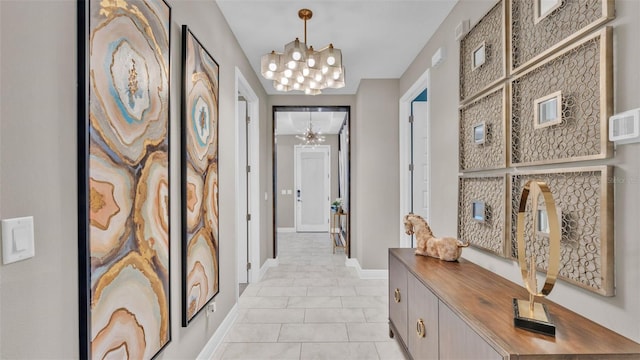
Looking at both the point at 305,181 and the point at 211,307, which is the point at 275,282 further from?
the point at 305,181

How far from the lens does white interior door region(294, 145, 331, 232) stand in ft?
26.7

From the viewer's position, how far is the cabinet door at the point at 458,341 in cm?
109

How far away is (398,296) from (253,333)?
129 cm

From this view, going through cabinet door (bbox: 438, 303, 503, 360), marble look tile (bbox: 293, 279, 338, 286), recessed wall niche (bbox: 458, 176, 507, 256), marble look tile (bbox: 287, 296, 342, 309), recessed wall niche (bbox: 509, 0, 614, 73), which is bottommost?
marble look tile (bbox: 293, 279, 338, 286)

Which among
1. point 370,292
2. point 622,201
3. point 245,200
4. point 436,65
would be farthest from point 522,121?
point 245,200

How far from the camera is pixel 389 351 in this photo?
230cm

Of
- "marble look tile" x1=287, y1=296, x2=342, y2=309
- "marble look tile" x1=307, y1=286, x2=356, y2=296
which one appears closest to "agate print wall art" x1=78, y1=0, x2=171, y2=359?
"marble look tile" x1=287, y1=296, x2=342, y2=309

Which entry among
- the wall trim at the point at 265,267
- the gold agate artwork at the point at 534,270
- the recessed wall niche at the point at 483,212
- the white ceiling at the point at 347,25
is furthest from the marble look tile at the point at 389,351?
the white ceiling at the point at 347,25

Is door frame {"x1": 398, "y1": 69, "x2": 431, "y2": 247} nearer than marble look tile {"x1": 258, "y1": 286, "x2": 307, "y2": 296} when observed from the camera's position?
No

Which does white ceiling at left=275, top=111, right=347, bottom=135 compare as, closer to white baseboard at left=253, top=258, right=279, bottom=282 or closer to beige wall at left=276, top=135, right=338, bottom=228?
beige wall at left=276, top=135, right=338, bottom=228

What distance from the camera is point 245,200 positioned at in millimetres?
3859

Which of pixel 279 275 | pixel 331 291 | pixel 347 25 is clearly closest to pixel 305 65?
pixel 347 25

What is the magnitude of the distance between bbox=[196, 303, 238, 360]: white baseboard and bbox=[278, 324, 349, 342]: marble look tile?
0.46 metres

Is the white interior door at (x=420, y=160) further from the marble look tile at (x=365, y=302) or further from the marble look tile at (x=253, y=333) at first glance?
the marble look tile at (x=253, y=333)
